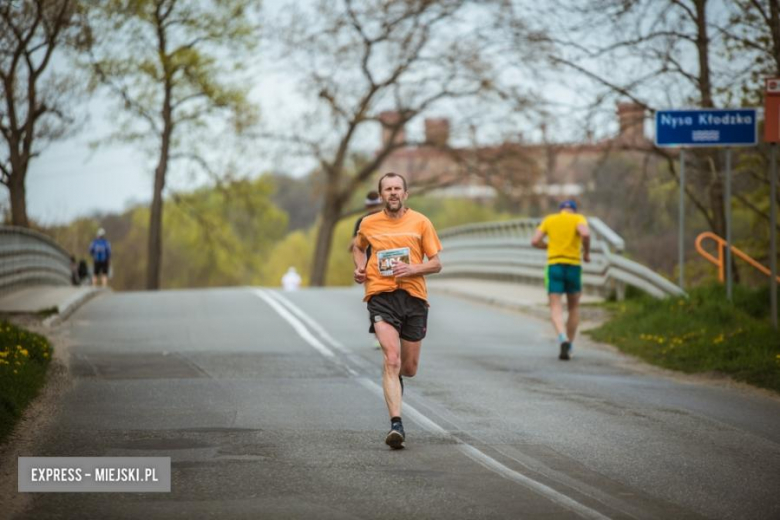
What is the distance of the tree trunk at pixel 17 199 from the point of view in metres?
33.4

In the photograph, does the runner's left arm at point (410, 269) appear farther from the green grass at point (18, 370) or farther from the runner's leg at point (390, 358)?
the green grass at point (18, 370)

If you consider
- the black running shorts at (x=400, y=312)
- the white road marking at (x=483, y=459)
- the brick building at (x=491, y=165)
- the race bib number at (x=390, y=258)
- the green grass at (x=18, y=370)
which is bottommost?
the white road marking at (x=483, y=459)

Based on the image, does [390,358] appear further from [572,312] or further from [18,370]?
[572,312]

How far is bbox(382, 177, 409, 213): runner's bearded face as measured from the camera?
7.73 metres

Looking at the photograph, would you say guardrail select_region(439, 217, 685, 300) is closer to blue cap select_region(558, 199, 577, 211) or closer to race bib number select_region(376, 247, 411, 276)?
blue cap select_region(558, 199, 577, 211)

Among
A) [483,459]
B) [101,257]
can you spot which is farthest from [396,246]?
[101,257]

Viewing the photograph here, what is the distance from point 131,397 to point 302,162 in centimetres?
3203

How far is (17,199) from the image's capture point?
33562mm

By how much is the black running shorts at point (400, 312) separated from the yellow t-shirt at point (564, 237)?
230 inches

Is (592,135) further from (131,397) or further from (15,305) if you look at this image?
(131,397)

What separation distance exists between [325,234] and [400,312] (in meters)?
38.9

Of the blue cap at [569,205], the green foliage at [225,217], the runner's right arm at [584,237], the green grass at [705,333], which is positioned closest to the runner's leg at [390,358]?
the green grass at [705,333]

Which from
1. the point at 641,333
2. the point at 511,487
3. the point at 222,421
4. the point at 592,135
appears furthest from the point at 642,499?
the point at 592,135

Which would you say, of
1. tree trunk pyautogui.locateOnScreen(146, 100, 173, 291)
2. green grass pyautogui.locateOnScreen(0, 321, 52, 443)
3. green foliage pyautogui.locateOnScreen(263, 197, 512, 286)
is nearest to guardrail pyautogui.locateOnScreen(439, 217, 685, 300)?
green grass pyautogui.locateOnScreen(0, 321, 52, 443)
